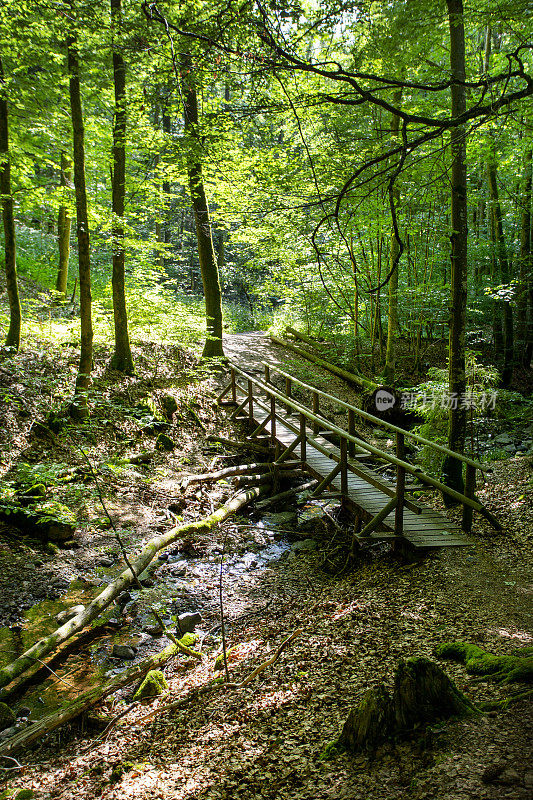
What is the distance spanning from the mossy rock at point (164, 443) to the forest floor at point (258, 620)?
0.90 feet

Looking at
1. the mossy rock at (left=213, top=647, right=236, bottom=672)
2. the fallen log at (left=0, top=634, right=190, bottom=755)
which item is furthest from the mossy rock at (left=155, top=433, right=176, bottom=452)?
the mossy rock at (left=213, top=647, right=236, bottom=672)

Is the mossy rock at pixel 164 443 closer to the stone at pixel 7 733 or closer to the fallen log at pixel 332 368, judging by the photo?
the fallen log at pixel 332 368

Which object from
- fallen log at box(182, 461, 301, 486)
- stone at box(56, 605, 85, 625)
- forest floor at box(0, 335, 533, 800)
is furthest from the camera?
fallen log at box(182, 461, 301, 486)

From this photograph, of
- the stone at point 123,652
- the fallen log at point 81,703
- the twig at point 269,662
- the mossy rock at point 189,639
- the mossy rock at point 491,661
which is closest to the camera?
the mossy rock at point 491,661

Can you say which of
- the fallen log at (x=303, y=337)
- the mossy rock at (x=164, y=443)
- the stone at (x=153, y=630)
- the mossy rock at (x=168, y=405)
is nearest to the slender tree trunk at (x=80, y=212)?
the mossy rock at (x=164, y=443)

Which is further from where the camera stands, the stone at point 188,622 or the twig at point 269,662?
the stone at point 188,622

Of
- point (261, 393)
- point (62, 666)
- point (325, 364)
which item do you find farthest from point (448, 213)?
point (62, 666)

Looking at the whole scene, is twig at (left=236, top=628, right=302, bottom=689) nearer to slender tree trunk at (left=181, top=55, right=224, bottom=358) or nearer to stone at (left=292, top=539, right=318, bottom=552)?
stone at (left=292, top=539, right=318, bottom=552)

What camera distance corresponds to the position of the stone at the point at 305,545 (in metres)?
6.66

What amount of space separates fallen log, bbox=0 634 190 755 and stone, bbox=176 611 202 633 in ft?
0.61

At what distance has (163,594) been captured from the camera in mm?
5535

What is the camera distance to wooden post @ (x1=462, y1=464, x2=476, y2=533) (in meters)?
5.20

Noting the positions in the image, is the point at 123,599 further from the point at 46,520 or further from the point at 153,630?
the point at 46,520

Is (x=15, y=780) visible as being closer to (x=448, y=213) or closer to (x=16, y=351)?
(x=16, y=351)
